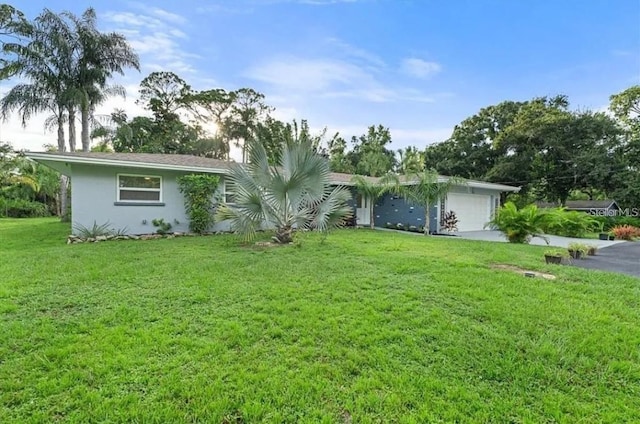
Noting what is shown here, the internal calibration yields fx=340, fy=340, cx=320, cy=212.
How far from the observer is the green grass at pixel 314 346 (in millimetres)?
2350

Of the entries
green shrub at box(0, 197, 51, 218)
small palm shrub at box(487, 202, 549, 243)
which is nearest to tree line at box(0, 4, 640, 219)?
green shrub at box(0, 197, 51, 218)

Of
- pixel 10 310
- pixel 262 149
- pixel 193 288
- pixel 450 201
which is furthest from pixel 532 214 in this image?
pixel 10 310

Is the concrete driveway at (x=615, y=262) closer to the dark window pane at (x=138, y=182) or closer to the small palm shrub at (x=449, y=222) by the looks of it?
the small palm shrub at (x=449, y=222)

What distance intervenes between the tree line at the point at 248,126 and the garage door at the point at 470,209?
18.5ft

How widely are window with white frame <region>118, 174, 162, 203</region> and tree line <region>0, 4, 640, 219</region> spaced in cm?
399

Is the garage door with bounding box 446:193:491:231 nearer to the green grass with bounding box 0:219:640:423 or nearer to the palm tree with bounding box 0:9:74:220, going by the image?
the green grass with bounding box 0:219:640:423

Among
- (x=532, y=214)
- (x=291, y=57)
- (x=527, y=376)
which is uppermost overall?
(x=291, y=57)

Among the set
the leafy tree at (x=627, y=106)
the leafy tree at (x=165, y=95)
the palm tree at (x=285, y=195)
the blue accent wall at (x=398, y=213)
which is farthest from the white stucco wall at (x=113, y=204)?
the leafy tree at (x=627, y=106)

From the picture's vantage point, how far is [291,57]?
1216 centimetres

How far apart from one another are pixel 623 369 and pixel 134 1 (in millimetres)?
12821

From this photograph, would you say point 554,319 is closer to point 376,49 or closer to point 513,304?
point 513,304

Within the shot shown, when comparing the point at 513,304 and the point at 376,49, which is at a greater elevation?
the point at 376,49

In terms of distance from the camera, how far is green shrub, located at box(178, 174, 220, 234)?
10736 mm

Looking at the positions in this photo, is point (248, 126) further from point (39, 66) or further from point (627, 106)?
point (627, 106)
